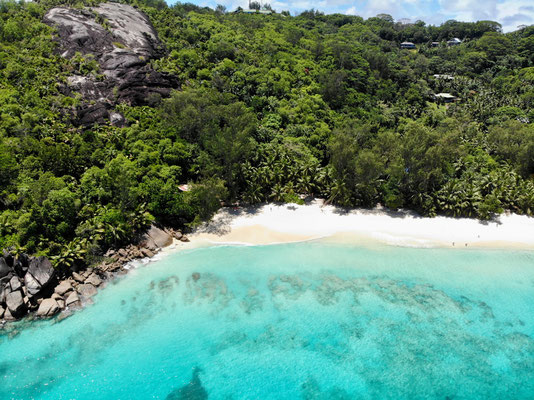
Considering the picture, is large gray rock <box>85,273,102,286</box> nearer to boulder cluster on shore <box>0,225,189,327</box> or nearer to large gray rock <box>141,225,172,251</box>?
boulder cluster on shore <box>0,225,189,327</box>

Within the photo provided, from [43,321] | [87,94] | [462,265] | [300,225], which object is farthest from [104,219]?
[462,265]

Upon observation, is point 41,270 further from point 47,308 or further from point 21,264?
point 47,308

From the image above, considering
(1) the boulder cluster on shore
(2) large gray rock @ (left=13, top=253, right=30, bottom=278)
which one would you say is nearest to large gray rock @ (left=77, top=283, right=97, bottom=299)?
(1) the boulder cluster on shore

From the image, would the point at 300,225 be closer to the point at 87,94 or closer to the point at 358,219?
the point at 358,219

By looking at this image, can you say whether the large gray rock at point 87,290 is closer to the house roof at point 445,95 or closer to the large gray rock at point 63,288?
the large gray rock at point 63,288

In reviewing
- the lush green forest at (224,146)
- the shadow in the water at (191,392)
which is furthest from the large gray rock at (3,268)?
the shadow in the water at (191,392)

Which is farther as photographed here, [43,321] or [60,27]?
Answer: [60,27]
